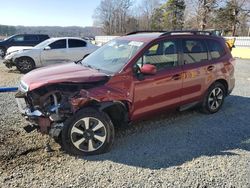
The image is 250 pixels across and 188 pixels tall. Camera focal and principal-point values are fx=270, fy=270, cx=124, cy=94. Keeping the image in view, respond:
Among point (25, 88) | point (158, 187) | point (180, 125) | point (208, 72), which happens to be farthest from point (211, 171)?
point (25, 88)

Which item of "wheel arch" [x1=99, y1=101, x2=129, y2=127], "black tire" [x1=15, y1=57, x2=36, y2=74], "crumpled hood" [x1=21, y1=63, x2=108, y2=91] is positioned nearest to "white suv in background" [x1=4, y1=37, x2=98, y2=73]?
"black tire" [x1=15, y1=57, x2=36, y2=74]

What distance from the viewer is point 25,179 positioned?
3.36 metres

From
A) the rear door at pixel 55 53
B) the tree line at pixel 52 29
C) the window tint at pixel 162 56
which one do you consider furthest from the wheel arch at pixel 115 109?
the tree line at pixel 52 29

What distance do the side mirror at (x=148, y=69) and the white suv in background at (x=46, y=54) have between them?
25.7ft

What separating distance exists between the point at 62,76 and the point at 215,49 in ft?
11.4

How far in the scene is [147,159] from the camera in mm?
3879

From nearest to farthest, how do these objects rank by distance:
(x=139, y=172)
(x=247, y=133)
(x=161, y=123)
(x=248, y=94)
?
(x=139, y=172) < (x=247, y=133) < (x=161, y=123) < (x=248, y=94)

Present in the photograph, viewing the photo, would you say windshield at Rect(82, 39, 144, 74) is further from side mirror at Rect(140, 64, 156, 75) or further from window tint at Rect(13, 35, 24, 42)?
window tint at Rect(13, 35, 24, 42)

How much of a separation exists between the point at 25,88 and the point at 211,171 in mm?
2876

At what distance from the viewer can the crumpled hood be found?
3898 millimetres

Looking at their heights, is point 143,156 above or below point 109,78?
below

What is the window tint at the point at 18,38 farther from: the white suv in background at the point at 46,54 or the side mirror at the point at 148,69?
the side mirror at the point at 148,69

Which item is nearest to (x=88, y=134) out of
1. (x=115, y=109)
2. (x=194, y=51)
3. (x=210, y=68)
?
(x=115, y=109)

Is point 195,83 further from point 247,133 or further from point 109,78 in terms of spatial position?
point 109,78
